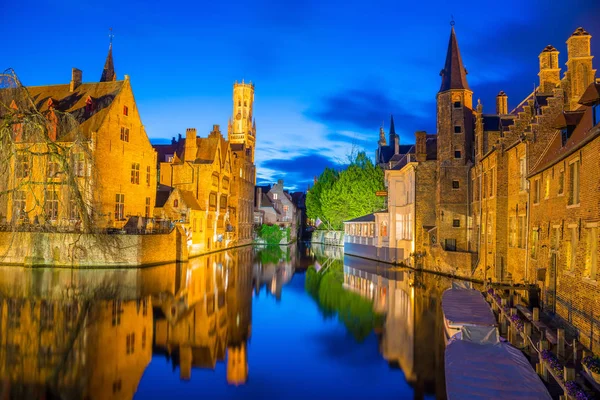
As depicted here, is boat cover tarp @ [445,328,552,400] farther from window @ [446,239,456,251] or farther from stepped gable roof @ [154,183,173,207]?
stepped gable roof @ [154,183,173,207]

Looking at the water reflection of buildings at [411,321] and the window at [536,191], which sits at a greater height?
the window at [536,191]

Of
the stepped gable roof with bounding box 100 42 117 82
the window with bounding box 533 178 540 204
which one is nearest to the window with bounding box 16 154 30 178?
the window with bounding box 533 178 540 204

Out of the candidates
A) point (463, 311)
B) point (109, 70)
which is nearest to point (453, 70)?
point (463, 311)

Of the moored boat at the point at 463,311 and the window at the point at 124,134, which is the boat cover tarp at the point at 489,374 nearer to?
the moored boat at the point at 463,311

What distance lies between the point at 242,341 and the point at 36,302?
10394mm

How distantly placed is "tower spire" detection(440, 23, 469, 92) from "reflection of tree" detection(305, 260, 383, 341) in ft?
60.1

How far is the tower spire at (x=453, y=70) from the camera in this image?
39.0 metres

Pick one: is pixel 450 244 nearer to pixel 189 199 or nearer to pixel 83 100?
pixel 189 199

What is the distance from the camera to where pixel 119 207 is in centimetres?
4216

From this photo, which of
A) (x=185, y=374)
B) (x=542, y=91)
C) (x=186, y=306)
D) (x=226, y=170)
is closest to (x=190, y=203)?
(x=226, y=170)

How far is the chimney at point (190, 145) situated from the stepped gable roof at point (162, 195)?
4.23 metres

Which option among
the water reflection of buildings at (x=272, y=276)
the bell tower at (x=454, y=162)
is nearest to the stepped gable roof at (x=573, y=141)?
the bell tower at (x=454, y=162)

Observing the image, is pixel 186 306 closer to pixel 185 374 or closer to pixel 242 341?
pixel 242 341

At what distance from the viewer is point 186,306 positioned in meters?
21.9
